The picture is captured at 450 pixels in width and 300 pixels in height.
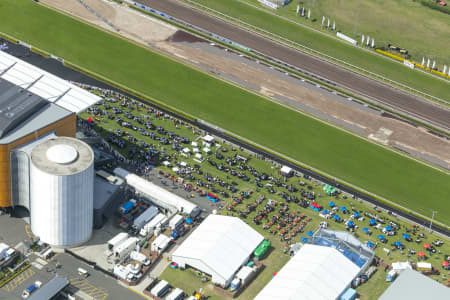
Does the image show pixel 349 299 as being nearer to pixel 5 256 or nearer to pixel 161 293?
pixel 161 293

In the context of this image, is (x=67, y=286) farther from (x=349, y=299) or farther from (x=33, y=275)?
(x=349, y=299)

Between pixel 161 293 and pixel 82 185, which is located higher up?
pixel 82 185

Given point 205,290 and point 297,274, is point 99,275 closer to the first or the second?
point 205,290

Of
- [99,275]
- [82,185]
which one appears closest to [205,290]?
[99,275]

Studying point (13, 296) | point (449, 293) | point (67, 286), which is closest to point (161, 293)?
point (67, 286)

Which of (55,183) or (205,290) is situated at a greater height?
(55,183)

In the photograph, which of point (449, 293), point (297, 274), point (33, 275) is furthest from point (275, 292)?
point (33, 275)

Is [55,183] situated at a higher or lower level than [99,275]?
higher
